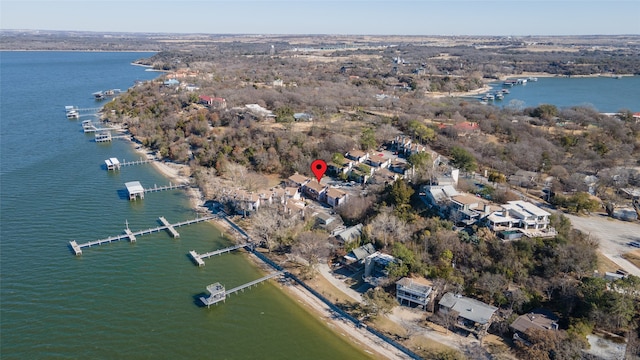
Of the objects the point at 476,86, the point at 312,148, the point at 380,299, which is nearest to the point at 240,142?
the point at 312,148

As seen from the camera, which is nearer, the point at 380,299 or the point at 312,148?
the point at 380,299

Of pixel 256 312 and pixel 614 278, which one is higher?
pixel 614 278

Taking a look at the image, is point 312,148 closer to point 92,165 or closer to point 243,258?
point 243,258

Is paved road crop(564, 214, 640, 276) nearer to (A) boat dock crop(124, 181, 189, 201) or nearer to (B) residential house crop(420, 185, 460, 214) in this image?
(B) residential house crop(420, 185, 460, 214)

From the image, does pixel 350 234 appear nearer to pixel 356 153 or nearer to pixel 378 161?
pixel 378 161

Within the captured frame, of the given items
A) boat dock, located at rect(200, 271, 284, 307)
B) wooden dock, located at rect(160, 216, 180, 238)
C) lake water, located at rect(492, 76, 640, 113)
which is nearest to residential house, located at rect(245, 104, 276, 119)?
wooden dock, located at rect(160, 216, 180, 238)

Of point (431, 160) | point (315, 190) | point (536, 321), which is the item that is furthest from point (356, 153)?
point (536, 321)
